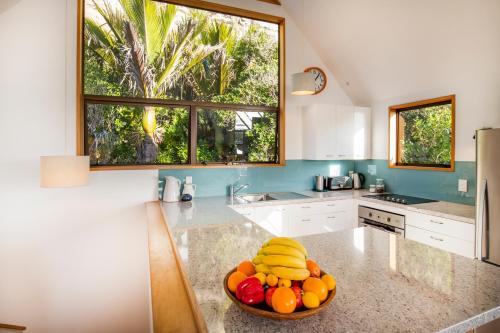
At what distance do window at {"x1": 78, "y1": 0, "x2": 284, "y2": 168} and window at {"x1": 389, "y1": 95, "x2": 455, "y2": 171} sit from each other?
148cm

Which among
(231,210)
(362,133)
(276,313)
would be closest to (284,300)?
(276,313)

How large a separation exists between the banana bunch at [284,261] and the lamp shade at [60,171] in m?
2.05

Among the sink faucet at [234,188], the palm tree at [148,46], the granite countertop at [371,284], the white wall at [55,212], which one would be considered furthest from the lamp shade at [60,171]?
the sink faucet at [234,188]

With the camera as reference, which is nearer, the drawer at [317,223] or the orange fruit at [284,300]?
the orange fruit at [284,300]

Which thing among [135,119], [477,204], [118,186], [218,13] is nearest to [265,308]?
[477,204]

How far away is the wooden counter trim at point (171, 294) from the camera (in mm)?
853

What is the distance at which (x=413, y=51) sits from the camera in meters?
2.97

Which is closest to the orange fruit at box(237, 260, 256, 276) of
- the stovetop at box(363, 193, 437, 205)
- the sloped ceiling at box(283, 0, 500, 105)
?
the stovetop at box(363, 193, 437, 205)

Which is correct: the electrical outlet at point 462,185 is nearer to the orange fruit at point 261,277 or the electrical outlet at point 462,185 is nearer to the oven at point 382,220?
the oven at point 382,220

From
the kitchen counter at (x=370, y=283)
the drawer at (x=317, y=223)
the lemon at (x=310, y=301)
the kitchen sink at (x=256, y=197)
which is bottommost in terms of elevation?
the drawer at (x=317, y=223)

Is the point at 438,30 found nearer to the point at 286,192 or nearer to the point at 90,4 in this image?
the point at 286,192

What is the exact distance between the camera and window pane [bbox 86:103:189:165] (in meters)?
2.91

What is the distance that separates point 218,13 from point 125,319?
138 inches

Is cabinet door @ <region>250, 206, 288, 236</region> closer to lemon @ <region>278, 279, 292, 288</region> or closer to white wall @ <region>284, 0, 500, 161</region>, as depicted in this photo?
white wall @ <region>284, 0, 500, 161</region>
